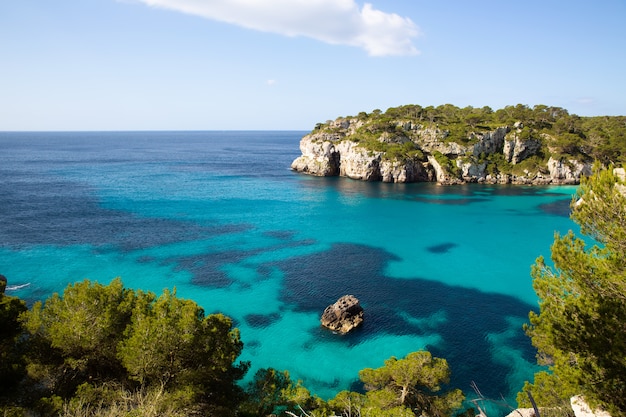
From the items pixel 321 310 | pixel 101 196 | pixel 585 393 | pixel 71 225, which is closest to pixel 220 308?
pixel 321 310

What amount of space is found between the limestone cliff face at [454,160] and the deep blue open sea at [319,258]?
27.3 ft

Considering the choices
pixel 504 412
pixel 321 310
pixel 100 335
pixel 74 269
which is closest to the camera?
pixel 100 335

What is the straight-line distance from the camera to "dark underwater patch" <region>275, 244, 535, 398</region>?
28766mm

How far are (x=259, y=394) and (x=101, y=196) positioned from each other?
79359 millimetres

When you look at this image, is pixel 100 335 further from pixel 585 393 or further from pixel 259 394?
pixel 585 393

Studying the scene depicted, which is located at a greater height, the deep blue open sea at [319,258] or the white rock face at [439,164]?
the white rock face at [439,164]

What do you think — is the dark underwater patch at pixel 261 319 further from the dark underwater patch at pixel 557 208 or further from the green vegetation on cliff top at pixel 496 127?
the green vegetation on cliff top at pixel 496 127

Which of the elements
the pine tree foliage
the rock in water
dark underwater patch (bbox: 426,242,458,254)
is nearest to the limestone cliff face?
dark underwater patch (bbox: 426,242,458,254)

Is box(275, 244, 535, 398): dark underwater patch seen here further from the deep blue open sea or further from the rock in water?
the rock in water

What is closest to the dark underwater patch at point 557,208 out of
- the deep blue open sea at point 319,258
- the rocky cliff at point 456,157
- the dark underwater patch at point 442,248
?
the deep blue open sea at point 319,258

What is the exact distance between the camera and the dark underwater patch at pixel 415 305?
1133 inches

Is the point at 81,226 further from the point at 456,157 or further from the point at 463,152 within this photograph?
the point at 463,152

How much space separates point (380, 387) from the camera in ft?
73.4

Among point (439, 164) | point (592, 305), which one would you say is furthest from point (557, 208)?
point (592, 305)
